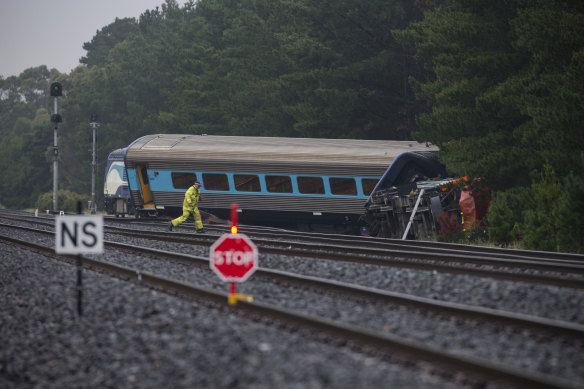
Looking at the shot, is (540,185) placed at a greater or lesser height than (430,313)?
greater

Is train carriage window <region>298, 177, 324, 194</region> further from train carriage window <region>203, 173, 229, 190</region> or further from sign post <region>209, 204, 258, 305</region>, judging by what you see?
sign post <region>209, 204, 258, 305</region>

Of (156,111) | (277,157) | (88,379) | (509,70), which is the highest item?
(156,111)

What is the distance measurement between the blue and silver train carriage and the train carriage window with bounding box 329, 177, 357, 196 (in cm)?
3

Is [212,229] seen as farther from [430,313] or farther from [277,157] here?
[430,313]

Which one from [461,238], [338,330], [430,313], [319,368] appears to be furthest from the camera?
[461,238]

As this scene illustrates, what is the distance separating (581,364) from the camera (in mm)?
6004

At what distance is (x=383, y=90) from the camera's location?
39.3 m

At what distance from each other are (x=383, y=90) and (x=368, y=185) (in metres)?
16.3

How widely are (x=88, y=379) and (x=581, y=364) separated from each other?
3.99 m

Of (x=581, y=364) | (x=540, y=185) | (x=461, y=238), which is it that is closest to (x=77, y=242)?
(x=581, y=364)

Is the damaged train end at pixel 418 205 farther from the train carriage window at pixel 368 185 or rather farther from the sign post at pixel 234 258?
the sign post at pixel 234 258

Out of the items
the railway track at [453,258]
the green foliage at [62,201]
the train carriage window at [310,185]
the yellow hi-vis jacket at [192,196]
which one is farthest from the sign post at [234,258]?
the green foliage at [62,201]

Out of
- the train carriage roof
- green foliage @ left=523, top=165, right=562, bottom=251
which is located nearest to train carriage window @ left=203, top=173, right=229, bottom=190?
the train carriage roof

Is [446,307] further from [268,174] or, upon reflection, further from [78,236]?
[268,174]
